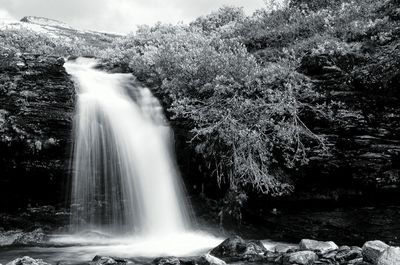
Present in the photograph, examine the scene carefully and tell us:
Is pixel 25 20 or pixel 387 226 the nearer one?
pixel 387 226

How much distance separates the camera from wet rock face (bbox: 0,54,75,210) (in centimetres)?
1021

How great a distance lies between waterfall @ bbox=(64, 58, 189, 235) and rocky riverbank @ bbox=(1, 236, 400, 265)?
2.34m

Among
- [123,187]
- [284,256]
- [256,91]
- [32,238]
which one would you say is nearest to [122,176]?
[123,187]

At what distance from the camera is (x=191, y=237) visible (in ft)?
34.3

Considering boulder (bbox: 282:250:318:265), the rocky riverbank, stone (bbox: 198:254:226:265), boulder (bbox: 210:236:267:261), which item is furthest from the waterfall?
boulder (bbox: 282:250:318:265)

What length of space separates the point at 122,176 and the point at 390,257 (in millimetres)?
6353

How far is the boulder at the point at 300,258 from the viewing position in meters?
8.00

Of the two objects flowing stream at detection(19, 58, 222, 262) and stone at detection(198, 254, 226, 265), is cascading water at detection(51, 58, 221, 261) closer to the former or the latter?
flowing stream at detection(19, 58, 222, 262)

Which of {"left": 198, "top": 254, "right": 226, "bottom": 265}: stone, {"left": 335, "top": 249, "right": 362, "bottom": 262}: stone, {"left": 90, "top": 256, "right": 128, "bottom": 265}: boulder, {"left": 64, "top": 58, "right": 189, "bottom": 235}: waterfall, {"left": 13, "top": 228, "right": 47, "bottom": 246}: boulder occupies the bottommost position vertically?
{"left": 335, "top": 249, "right": 362, "bottom": 262}: stone

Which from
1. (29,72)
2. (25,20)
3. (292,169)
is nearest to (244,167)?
(292,169)

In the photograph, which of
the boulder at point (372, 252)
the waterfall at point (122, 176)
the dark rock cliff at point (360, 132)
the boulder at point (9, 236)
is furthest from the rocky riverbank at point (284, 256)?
the boulder at point (9, 236)

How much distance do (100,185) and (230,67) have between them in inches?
175

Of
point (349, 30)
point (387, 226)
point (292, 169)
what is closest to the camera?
point (387, 226)

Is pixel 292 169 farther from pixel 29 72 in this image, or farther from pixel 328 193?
pixel 29 72
